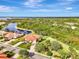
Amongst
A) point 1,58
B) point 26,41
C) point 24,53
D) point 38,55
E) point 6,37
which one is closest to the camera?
point 1,58

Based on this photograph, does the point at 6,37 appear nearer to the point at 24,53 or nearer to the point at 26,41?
the point at 26,41

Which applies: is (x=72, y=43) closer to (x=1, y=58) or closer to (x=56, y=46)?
(x=56, y=46)

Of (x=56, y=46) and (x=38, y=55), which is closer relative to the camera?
(x=38, y=55)

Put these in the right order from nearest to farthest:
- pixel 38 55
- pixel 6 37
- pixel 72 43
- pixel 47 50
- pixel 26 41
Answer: pixel 38 55
pixel 47 50
pixel 72 43
pixel 26 41
pixel 6 37

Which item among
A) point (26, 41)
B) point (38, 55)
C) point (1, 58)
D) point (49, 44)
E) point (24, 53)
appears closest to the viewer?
point (1, 58)

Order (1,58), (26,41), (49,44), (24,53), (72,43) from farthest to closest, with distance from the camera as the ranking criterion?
(26,41), (72,43), (49,44), (24,53), (1,58)

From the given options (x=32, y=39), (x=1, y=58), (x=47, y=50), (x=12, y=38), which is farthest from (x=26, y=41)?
(x=1, y=58)

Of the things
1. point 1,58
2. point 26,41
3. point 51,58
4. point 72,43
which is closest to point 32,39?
point 26,41

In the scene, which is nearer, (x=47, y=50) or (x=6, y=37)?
(x=47, y=50)

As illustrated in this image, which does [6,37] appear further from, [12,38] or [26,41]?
[26,41]
